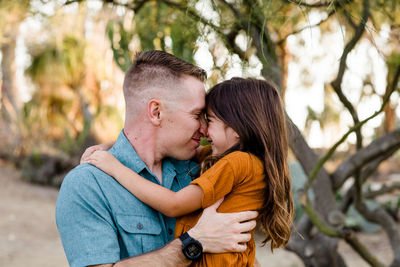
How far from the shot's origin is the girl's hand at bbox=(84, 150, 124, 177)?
1.87 meters

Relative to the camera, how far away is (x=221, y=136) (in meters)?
2.12

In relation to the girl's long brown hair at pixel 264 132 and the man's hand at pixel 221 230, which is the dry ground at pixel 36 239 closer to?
the girl's long brown hair at pixel 264 132

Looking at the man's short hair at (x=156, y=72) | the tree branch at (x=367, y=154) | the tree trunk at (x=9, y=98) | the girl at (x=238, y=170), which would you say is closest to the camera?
the girl at (x=238, y=170)

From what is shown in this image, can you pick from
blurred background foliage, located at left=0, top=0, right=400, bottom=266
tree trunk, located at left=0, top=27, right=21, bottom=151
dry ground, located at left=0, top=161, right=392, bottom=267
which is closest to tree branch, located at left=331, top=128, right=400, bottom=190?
blurred background foliage, located at left=0, top=0, right=400, bottom=266

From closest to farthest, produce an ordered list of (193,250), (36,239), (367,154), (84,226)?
(84,226) < (193,250) < (367,154) < (36,239)

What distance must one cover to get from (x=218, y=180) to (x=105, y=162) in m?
0.48

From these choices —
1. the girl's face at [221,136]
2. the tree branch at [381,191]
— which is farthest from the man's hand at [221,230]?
the tree branch at [381,191]

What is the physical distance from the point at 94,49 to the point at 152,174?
39.8 feet

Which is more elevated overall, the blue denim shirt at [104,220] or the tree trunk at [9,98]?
the tree trunk at [9,98]

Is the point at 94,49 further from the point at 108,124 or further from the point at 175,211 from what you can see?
the point at 175,211

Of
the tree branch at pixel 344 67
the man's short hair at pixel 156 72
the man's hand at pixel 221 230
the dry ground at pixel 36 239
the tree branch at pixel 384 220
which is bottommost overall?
the dry ground at pixel 36 239

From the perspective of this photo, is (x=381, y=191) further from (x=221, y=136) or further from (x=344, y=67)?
(x=221, y=136)

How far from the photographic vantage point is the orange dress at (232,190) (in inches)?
74.5

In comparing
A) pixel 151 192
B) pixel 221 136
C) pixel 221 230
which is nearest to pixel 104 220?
pixel 151 192
